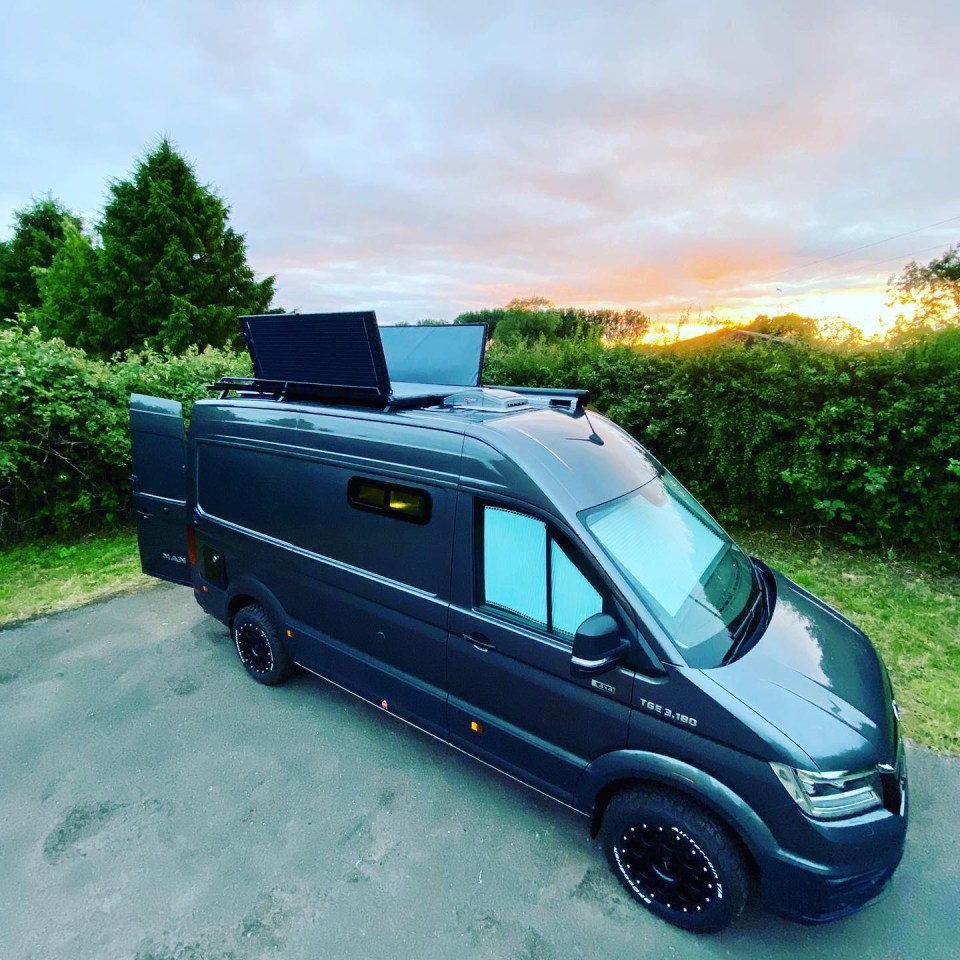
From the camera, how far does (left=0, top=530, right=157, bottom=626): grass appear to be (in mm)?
5047

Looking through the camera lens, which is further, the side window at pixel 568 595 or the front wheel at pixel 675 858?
the side window at pixel 568 595

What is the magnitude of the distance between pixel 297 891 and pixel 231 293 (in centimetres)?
2470

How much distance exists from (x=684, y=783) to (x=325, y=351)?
3.05m

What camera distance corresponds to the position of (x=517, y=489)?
7.88 feet

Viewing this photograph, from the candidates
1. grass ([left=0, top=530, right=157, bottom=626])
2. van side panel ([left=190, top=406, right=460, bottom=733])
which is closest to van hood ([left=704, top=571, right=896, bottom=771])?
van side panel ([left=190, top=406, right=460, bottom=733])

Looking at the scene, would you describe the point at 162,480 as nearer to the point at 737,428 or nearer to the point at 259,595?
the point at 259,595

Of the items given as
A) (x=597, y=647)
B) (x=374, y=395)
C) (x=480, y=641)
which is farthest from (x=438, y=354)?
(x=597, y=647)

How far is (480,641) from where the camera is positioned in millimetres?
2590

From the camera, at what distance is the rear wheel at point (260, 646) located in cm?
368

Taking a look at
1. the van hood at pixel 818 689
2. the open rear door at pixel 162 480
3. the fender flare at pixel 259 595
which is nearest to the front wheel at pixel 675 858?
the van hood at pixel 818 689

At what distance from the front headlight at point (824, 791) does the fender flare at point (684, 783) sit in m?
0.19

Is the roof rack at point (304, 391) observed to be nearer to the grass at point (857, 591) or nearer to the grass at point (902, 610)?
the grass at point (857, 591)

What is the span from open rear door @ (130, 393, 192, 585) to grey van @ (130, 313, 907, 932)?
77 cm

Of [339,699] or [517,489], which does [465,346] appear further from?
[339,699]
